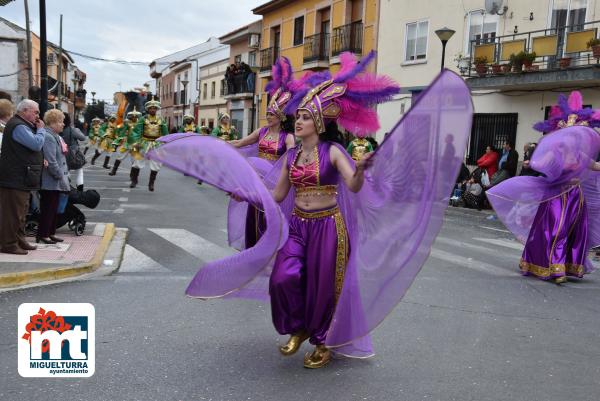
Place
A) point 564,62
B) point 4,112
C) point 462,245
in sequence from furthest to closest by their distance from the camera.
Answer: point 564,62, point 462,245, point 4,112

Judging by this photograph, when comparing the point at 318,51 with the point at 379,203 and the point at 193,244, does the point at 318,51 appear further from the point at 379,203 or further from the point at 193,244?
the point at 379,203

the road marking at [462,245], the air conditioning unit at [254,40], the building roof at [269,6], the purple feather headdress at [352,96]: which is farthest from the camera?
the air conditioning unit at [254,40]

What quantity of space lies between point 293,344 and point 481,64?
15527mm

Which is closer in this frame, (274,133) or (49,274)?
(49,274)

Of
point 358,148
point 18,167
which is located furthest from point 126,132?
point 18,167

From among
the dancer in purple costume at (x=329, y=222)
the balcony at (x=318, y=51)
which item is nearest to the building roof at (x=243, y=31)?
the balcony at (x=318, y=51)

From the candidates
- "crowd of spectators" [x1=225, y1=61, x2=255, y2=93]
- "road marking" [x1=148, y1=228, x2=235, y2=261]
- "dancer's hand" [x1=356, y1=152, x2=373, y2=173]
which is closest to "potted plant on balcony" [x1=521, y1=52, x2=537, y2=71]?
"road marking" [x1=148, y1=228, x2=235, y2=261]

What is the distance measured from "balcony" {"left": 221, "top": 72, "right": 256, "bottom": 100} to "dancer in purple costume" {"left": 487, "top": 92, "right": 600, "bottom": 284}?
2872cm

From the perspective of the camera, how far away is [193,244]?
873 cm

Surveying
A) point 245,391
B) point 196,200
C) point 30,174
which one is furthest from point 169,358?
point 196,200

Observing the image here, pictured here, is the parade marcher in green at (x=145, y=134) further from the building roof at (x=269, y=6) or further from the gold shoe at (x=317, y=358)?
the building roof at (x=269, y=6)

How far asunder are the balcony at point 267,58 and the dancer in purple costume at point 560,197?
85.9 ft

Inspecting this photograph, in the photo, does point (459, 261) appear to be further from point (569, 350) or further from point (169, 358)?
point (169, 358)

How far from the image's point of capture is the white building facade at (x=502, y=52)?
51.8 ft
